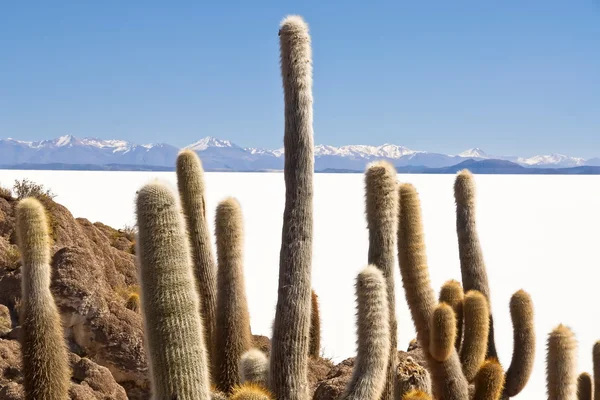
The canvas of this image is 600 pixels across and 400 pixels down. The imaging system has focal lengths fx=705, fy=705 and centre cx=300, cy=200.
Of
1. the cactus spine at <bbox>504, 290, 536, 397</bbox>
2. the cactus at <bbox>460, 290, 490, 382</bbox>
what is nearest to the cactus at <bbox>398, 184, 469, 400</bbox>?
the cactus at <bbox>460, 290, 490, 382</bbox>

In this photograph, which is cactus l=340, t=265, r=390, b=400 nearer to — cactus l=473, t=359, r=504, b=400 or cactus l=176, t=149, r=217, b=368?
cactus l=176, t=149, r=217, b=368

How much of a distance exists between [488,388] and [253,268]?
11.9m

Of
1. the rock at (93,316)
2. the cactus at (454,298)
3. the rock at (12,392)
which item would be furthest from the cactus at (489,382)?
the rock at (12,392)

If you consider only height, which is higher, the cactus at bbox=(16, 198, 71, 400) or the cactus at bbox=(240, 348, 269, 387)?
the cactus at bbox=(16, 198, 71, 400)

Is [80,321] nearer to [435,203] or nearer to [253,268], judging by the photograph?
[253,268]

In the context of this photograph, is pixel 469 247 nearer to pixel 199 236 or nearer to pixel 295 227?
pixel 199 236

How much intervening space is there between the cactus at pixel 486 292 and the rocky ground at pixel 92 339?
109 centimetres

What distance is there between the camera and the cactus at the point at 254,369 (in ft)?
17.4

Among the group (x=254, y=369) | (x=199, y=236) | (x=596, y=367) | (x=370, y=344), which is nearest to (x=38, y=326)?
(x=254, y=369)

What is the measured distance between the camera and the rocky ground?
6270 millimetres

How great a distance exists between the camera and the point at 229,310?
21.0 ft

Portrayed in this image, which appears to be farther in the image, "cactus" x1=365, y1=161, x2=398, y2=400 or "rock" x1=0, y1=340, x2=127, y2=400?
"rock" x1=0, y1=340, x2=127, y2=400

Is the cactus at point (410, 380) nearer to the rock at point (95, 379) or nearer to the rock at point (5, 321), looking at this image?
the rock at point (95, 379)

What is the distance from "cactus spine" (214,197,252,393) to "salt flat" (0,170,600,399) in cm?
99
